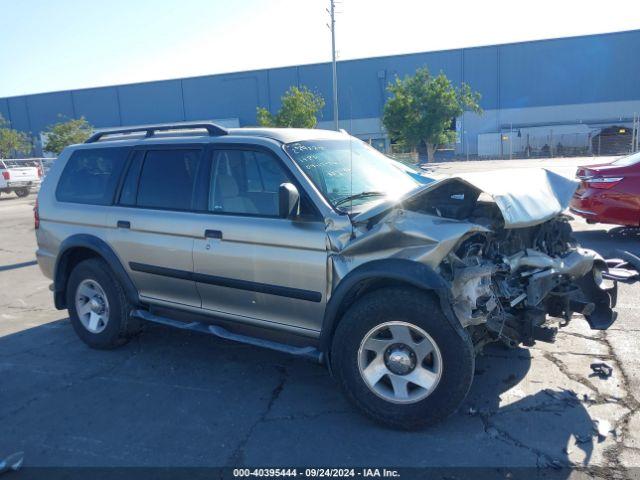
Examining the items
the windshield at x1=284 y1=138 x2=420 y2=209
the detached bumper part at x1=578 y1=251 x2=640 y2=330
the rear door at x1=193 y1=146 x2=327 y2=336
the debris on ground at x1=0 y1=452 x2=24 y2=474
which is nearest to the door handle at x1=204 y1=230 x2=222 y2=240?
the rear door at x1=193 y1=146 x2=327 y2=336

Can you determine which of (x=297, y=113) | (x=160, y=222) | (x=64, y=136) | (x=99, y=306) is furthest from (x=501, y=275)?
(x=64, y=136)

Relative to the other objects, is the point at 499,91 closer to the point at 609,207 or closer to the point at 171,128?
the point at 609,207

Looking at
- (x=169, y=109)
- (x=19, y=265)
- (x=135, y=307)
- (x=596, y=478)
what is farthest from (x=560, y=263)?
(x=169, y=109)

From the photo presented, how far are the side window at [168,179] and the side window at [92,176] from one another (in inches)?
13.5

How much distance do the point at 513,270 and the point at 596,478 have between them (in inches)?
51.4

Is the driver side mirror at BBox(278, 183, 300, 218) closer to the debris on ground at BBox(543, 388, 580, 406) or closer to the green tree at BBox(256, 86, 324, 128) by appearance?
the debris on ground at BBox(543, 388, 580, 406)

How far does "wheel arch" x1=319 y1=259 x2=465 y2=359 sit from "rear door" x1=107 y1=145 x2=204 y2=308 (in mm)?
1301

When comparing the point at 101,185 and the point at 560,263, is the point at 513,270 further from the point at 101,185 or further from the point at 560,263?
the point at 101,185

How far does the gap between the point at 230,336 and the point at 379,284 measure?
1.29 meters

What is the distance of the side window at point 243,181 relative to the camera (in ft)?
12.7

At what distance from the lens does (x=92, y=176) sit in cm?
491

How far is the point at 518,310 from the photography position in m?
3.50

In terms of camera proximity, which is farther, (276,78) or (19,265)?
(276,78)

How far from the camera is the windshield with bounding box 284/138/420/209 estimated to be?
375 cm
